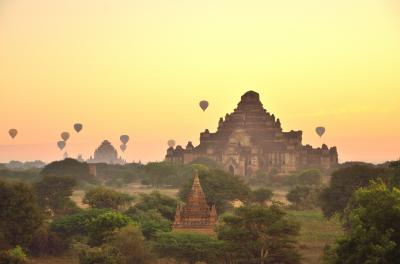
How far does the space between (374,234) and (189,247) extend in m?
19.8

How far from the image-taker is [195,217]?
65.1m

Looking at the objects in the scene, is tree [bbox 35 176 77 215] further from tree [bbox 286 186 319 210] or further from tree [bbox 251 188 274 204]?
tree [bbox 286 186 319 210]

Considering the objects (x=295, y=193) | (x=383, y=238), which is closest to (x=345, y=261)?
(x=383, y=238)

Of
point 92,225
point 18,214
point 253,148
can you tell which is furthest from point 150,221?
point 253,148

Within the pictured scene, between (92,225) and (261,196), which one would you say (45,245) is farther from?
(261,196)

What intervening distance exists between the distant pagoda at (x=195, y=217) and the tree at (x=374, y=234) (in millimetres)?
20830

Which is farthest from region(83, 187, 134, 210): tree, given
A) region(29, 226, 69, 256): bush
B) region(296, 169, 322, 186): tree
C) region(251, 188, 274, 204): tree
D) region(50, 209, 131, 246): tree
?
region(296, 169, 322, 186): tree

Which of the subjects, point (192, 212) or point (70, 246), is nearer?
point (192, 212)

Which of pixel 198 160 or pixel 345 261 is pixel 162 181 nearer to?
pixel 198 160

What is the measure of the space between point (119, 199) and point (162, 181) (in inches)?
2733

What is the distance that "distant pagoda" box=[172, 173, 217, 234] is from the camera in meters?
64.5

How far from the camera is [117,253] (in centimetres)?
5469

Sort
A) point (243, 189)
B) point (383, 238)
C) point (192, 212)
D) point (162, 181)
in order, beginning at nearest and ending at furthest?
point (383, 238) → point (192, 212) → point (243, 189) → point (162, 181)

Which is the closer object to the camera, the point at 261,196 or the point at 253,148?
the point at 261,196
